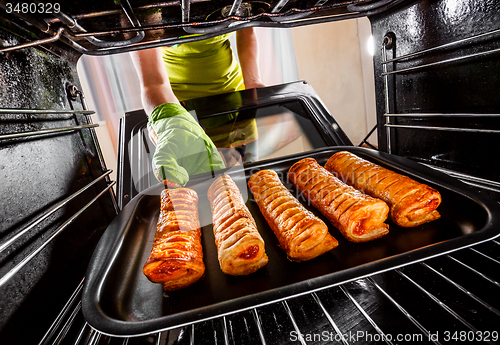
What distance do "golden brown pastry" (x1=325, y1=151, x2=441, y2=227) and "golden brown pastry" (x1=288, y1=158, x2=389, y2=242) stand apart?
101mm

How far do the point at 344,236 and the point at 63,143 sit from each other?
56.7 inches

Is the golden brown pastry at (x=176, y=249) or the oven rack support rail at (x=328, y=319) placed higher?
the golden brown pastry at (x=176, y=249)

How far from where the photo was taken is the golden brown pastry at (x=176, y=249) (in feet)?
3.45

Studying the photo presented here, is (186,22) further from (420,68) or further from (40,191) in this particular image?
(420,68)

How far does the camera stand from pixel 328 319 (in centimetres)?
95

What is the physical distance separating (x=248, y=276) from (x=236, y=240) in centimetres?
16

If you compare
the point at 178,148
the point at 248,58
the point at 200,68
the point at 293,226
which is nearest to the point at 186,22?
the point at 178,148

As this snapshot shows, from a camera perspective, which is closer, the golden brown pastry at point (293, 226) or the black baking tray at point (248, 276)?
the black baking tray at point (248, 276)

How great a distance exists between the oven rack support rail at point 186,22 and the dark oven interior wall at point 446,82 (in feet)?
0.66

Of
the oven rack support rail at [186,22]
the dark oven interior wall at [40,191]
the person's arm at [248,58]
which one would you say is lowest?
→ the dark oven interior wall at [40,191]

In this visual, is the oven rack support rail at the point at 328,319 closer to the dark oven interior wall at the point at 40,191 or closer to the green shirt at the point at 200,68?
the dark oven interior wall at the point at 40,191

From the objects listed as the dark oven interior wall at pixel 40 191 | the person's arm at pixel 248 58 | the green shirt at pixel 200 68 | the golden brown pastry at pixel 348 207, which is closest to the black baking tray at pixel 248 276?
the golden brown pastry at pixel 348 207

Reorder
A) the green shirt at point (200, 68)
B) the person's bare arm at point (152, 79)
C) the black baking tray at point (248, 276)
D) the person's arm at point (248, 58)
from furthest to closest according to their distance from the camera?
the person's arm at point (248, 58), the green shirt at point (200, 68), the person's bare arm at point (152, 79), the black baking tray at point (248, 276)

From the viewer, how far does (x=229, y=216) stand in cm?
137
